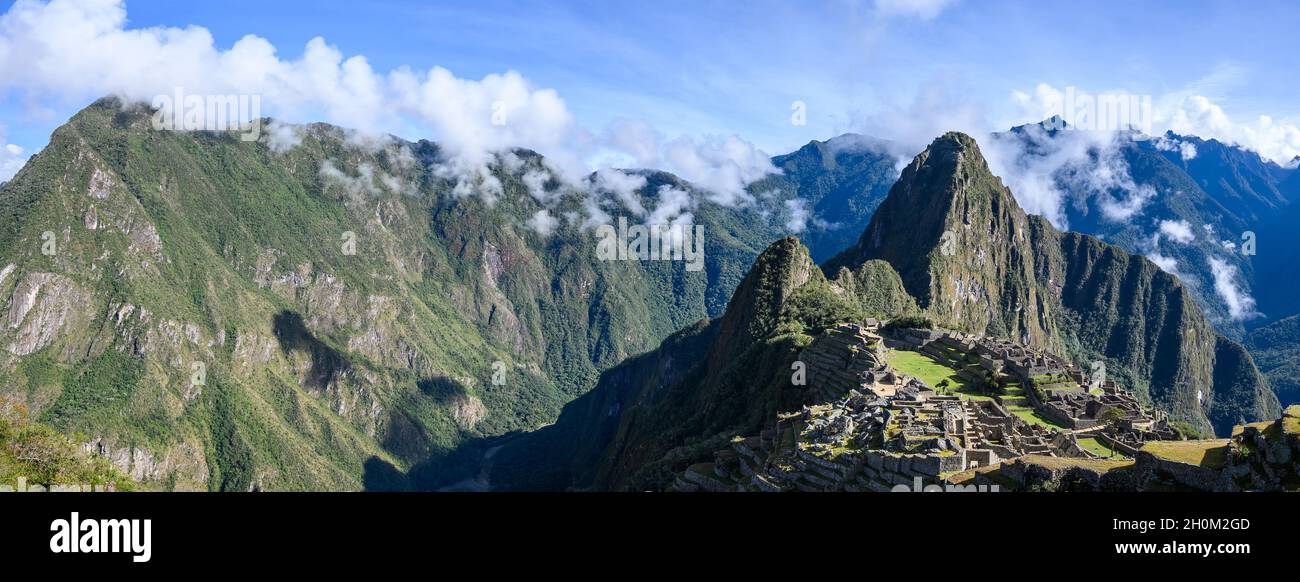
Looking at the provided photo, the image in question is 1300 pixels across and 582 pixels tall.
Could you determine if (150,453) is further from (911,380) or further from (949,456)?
(949,456)

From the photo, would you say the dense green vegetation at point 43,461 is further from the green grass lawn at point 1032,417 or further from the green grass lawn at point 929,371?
the green grass lawn at point 929,371

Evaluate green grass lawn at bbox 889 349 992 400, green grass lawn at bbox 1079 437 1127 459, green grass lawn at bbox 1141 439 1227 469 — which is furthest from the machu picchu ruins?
green grass lawn at bbox 889 349 992 400

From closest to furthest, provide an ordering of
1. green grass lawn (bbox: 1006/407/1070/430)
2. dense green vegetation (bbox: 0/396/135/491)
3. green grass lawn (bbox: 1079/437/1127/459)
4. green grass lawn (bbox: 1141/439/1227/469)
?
Result: green grass lawn (bbox: 1141/439/1227/469)
dense green vegetation (bbox: 0/396/135/491)
green grass lawn (bbox: 1079/437/1127/459)
green grass lawn (bbox: 1006/407/1070/430)

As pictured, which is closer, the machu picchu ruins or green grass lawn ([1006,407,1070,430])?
the machu picchu ruins

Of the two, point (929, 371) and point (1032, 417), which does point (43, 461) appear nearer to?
point (1032, 417)

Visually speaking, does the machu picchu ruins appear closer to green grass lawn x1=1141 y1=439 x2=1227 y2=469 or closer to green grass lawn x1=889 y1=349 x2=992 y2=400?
green grass lawn x1=1141 y1=439 x2=1227 y2=469

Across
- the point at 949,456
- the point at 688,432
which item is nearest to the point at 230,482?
the point at 688,432
